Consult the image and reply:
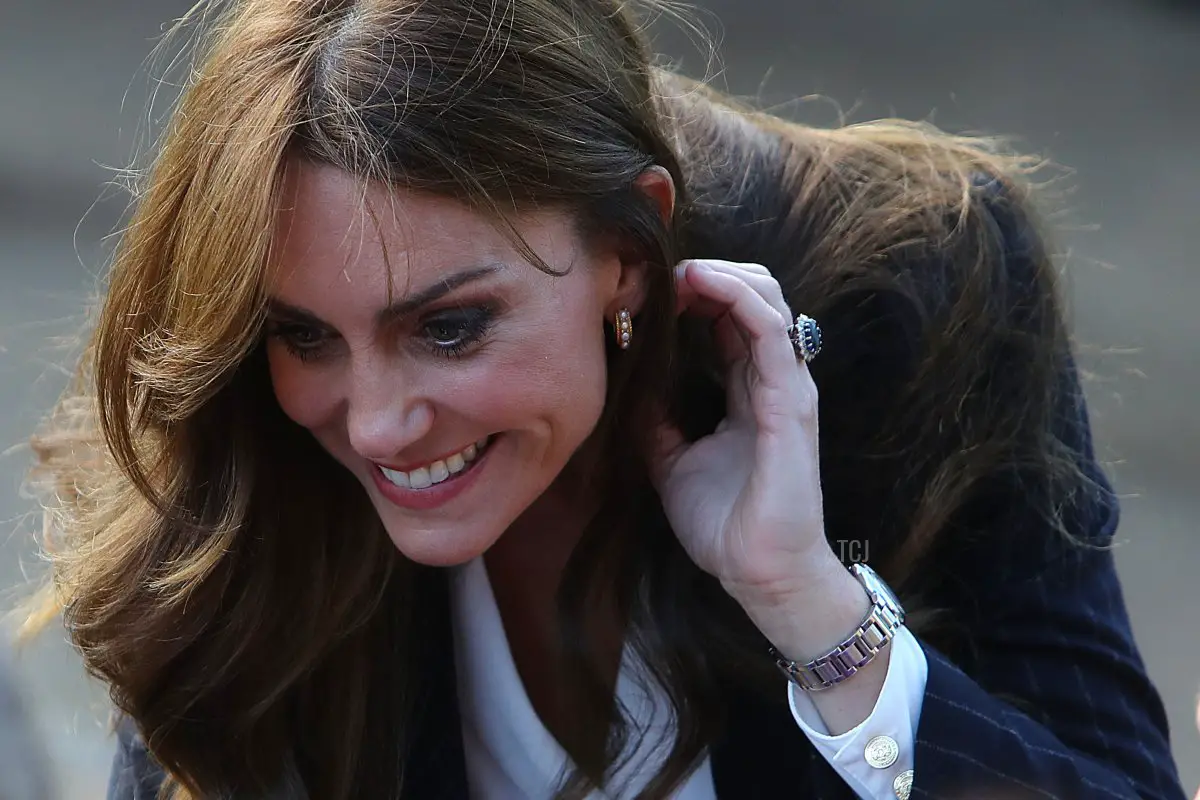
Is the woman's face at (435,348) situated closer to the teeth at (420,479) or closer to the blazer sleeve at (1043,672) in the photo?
the teeth at (420,479)

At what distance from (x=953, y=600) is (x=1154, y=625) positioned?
171 cm

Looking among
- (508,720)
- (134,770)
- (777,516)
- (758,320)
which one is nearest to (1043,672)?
(777,516)

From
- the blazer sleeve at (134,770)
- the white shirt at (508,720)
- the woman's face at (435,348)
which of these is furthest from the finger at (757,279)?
the blazer sleeve at (134,770)

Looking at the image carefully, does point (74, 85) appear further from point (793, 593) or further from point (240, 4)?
point (793, 593)

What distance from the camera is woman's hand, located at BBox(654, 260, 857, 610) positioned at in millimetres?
1617

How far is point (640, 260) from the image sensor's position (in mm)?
1606

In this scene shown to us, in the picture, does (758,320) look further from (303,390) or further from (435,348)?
(303,390)

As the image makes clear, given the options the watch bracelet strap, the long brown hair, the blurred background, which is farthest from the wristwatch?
the blurred background

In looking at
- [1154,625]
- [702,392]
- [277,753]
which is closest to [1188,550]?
[1154,625]

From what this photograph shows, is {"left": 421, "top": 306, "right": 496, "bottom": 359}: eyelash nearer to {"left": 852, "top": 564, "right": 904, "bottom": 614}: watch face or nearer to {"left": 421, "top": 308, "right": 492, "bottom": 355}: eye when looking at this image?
{"left": 421, "top": 308, "right": 492, "bottom": 355}: eye

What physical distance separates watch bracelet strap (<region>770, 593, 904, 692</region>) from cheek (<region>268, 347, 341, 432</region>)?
0.59 meters

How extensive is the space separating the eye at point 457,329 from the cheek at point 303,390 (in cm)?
13

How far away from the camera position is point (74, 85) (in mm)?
6055

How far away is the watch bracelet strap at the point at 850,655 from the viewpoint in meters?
1.61
